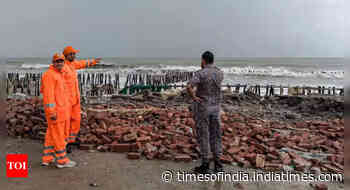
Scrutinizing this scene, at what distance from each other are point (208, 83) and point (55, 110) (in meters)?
2.24

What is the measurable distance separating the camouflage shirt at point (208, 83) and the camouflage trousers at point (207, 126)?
0.34 feet

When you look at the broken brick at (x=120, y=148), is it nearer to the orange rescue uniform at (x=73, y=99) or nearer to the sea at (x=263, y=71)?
the orange rescue uniform at (x=73, y=99)

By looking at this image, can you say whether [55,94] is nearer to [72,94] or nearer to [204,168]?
[72,94]

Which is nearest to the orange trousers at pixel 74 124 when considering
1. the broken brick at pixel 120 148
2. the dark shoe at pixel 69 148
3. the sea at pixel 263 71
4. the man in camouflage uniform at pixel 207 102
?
the dark shoe at pixel 69 148

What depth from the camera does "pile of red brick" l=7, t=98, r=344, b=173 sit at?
4539mm

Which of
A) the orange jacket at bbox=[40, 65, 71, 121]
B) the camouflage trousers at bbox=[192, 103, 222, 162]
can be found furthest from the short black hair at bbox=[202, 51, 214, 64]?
the orange jacket at bbox=[40, 65, 71, 121]

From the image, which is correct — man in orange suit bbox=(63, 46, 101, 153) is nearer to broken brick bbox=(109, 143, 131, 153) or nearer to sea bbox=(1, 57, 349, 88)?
broken brick bbox=(109, 143, 131, 153)

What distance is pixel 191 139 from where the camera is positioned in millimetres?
5293

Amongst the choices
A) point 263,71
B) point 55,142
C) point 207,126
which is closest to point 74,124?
point 55,142

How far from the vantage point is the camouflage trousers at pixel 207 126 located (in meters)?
3.88

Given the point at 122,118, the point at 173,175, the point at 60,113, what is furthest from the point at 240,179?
the point at 122,118

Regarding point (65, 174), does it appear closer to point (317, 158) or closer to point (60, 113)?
point (60, 113)

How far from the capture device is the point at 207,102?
3.86m

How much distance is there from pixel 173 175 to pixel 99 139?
1944 mm
